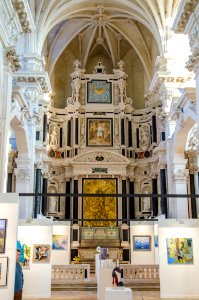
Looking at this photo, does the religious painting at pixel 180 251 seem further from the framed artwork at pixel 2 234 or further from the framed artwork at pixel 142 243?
the framed artwork at pixel 142 243

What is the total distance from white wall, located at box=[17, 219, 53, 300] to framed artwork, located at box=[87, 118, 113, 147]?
1225 cm

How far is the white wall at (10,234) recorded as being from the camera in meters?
8.18

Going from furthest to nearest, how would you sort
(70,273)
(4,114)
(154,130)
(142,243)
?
(154,130), (142,243), (70,273), (4,114)

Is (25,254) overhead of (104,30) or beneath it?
beneath

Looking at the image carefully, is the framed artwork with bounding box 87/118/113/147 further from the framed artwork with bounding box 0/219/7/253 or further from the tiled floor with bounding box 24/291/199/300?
the framed artwork with bounding box 0/219/7/253

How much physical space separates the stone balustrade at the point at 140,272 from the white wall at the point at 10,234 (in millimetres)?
6682

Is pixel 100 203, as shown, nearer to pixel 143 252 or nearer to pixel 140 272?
pixel 143 252

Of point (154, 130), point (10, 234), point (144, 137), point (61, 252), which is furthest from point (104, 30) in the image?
point (10, 234)

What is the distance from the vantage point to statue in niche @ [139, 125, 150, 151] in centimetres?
2396

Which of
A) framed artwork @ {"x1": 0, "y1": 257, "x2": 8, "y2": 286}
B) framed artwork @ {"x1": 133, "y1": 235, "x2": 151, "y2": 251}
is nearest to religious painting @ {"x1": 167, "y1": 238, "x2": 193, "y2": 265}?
framed artwork @ {"x1": 0, "y1": 257, "x2": 8, "y2": 286}

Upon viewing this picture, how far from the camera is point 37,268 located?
1171cm

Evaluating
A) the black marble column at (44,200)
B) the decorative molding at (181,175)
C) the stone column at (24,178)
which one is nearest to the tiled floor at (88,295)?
the stone column at (24,178)

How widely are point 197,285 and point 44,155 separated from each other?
39.7 ft

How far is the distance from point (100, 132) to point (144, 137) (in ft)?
8.61
